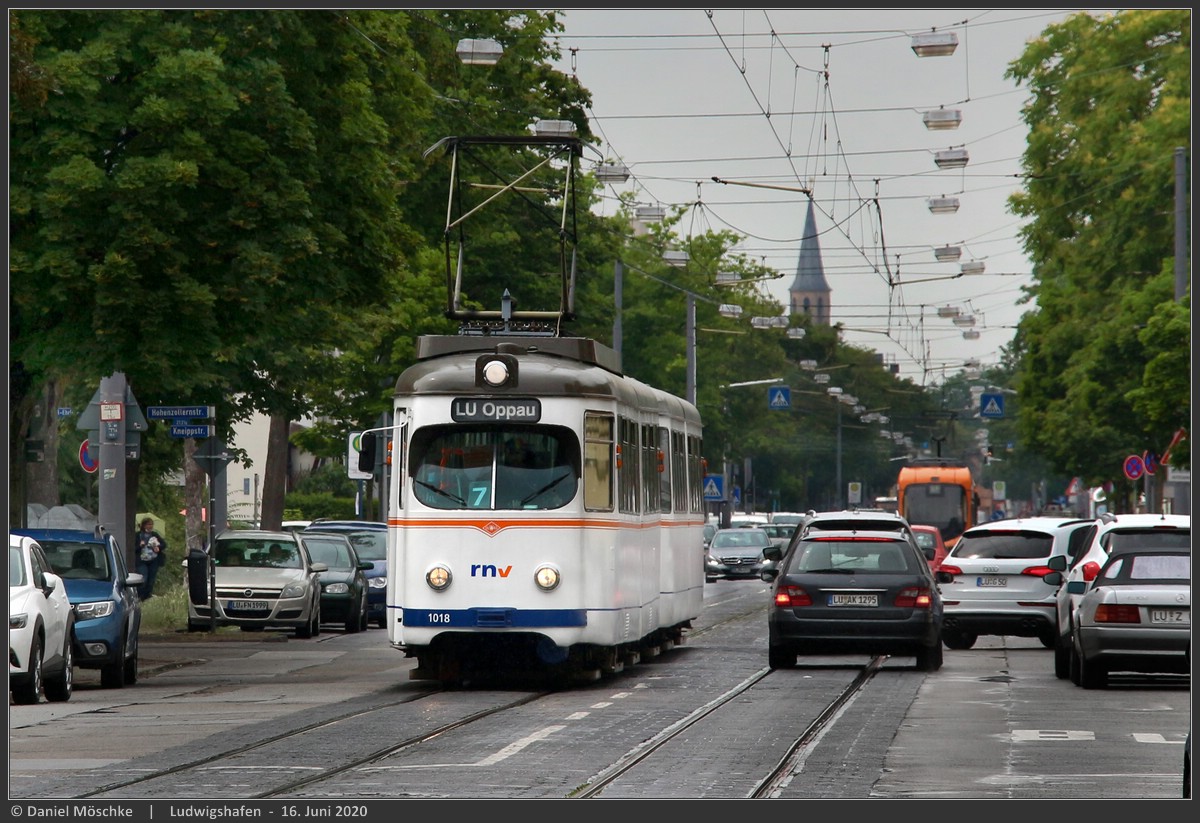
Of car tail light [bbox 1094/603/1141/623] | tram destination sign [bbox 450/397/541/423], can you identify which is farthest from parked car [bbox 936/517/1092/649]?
tram destination sign [bbox 450/397/541/423]

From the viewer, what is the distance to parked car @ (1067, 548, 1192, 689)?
20750 millimetres

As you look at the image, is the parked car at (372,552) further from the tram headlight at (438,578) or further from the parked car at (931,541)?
the tram headlight at (438,578)

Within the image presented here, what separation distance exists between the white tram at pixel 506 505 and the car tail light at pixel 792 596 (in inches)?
97.6

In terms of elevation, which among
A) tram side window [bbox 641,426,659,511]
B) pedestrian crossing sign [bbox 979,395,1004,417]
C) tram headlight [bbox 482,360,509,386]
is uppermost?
pedestrian crossing sign [bbox 979,395,1004,417]

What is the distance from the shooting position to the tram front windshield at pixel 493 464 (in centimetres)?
2116

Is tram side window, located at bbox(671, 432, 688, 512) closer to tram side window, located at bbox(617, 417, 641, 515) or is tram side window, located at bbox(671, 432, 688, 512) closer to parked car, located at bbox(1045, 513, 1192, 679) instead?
tram side window, located at bbox(617, 417, 641, 515)

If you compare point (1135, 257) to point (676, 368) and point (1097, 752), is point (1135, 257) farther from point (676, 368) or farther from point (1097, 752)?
point (1097, 752)

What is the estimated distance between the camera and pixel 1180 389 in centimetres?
4200

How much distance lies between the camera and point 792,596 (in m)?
23.8

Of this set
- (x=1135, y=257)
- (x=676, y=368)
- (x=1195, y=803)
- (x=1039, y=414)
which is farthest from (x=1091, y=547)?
(x=676, y=368)

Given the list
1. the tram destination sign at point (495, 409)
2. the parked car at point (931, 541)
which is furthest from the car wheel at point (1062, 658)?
the parked car at point (931, 541)

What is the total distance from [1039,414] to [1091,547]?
4532 cm

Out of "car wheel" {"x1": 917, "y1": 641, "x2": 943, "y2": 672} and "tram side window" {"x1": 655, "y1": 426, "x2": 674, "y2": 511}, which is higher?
"tram side window" {"x1": 655, "y1": 426, "x2": 674, "y2": 511}

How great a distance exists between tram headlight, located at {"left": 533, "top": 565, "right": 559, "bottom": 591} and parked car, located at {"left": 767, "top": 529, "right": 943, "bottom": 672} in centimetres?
361
